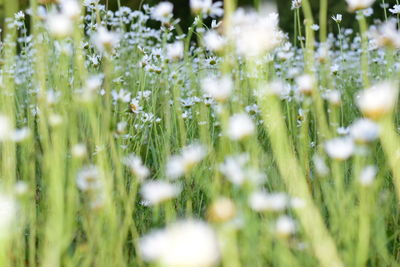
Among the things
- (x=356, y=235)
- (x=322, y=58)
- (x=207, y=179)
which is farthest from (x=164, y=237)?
(x=322, y=58)

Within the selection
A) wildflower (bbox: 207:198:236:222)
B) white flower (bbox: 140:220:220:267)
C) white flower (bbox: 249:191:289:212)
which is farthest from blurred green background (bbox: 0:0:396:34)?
white flower (bbox: 140:220:220:267)

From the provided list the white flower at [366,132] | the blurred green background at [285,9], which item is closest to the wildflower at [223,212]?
the white flower at [366,132]

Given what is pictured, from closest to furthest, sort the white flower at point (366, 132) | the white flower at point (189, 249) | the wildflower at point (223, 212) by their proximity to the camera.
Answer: the white flower at point (189, 249) → the wildflower at point (223, 212) → the white flower at point (366, 132)

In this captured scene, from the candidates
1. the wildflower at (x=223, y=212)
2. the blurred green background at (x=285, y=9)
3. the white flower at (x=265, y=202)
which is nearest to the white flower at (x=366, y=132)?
the white flower at (x=265, y=202)

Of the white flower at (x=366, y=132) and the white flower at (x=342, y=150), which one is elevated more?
the white flower at (x=366, y=132)

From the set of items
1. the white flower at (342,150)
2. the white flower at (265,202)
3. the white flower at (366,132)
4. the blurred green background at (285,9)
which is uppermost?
the blurred green background at (285,9)

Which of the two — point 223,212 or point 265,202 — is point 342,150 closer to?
point 265,202

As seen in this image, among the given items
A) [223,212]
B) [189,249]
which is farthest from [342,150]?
[189,249]

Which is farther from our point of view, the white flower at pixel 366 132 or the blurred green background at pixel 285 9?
the blurred green background at pixel 285 9

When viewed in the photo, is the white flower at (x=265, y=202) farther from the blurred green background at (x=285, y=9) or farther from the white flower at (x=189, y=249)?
the blurred green background at (x=285, y=9)

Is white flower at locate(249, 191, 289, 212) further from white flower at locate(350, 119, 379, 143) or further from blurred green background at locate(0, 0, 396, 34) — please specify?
blurred green background at locate(0, 0, 396, 34)

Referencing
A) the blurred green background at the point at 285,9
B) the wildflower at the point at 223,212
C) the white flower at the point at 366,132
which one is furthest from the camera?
the blurred green background at the point at 285,9

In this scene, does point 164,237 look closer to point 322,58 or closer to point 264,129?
point 322,58

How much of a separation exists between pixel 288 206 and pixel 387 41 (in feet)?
1.56
